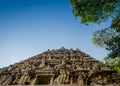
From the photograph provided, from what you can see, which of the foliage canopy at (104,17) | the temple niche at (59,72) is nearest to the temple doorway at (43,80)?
the temple niche at (59,72)

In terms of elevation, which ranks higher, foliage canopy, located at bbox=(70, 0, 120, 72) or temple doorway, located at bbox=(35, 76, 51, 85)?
foliage canopy, located at bbox=(70, 0, 120, 72)

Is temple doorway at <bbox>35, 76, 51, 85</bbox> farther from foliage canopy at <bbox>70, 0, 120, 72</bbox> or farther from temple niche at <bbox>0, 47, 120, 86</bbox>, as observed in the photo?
foliage canopy at <bbox>70, 0, 120, 72</bbox>

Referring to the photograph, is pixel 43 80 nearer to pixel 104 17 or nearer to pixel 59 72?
pixel 59 72

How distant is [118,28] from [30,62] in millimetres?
10187

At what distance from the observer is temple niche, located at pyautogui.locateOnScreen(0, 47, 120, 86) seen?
15242 mm

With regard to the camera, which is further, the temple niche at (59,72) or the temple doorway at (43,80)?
the temple doorway at (43,80)

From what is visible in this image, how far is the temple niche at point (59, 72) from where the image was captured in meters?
15.2

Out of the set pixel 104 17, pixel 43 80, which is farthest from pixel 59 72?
pixel 104 17

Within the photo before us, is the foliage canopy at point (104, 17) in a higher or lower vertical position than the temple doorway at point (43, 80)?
higher

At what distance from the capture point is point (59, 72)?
16406mm

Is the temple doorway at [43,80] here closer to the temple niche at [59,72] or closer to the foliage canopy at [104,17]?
the temple niche at [59,72]

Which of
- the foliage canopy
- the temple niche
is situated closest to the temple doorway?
the temple niche

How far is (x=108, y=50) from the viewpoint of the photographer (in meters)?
13.4

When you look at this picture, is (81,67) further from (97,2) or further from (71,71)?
(97,2)
